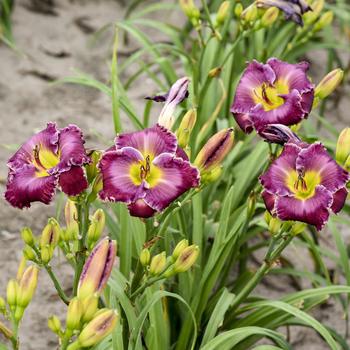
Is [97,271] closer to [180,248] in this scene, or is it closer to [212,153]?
[180,248]

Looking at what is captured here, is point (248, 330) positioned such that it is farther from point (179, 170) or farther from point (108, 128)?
point (108, 128)

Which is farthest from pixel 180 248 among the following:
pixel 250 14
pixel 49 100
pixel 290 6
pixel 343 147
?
pixel 49 100

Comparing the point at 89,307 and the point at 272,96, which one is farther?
the point at 272,96

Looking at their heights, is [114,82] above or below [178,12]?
above

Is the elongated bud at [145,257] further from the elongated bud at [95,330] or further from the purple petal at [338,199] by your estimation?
the purple petal at [338,199]

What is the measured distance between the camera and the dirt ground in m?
2.53

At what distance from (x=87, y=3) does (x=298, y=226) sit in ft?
10.1

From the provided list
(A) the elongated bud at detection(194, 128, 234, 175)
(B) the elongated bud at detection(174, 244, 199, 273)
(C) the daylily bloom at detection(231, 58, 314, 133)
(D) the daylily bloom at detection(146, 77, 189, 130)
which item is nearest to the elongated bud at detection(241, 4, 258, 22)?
(C) the daylily bloom at detection(231, 58, 314, 133)

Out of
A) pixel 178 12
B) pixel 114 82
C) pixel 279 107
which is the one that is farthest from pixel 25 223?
pixel 178 12

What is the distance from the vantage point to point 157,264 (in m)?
1.59

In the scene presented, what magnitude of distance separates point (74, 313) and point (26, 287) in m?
0.18

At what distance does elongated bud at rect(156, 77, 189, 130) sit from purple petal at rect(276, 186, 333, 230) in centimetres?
29

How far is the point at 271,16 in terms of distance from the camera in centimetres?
234

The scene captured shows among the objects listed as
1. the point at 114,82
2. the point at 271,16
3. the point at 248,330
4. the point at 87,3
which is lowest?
the point at 87,3
